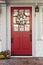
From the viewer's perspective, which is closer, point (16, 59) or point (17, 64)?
point (17, 64)

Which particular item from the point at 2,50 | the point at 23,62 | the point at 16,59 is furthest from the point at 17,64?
the point at 2,50

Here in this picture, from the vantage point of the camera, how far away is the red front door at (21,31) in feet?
34.7

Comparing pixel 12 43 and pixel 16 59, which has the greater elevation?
pixel 12 43

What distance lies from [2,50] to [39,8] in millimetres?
2571

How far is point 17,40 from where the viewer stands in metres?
10.6

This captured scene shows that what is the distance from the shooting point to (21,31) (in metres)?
10.6

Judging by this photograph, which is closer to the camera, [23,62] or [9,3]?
[23,62]

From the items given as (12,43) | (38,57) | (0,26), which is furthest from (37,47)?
(0,26)

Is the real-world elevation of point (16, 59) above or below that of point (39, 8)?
below

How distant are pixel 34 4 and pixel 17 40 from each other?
1.83 metres

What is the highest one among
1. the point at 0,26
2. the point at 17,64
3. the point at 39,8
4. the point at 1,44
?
the point at 39,8

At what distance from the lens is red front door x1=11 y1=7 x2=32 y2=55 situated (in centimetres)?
1057

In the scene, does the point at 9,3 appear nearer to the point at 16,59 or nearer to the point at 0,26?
the point at 0,26

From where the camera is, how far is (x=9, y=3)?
10430 millimetres
